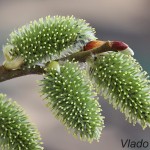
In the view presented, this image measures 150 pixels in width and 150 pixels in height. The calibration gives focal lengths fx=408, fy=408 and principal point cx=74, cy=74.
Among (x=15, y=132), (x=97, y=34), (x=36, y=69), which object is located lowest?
(x=15, y=132)

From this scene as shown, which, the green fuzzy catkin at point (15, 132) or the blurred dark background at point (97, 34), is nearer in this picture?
the green fuzzy catkin at point (15, 132)

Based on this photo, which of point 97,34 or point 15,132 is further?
point 97,34

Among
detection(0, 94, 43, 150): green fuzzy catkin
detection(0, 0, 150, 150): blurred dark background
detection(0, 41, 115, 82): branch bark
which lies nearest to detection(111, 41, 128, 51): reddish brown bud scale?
detection(0, 41, 115, 82): branch bark

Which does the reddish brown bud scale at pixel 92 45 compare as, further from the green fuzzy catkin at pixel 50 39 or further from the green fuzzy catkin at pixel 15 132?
the green fuzzy catkin at pixel 15 132

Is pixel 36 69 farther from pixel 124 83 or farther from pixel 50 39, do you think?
pixel 124 83

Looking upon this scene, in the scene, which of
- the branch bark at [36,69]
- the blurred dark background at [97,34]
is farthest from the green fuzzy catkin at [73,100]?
the blurred dark background at [97,34]

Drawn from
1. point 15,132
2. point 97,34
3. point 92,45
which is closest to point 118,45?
point 92,45
